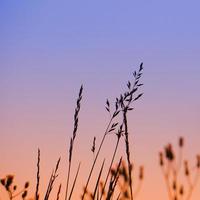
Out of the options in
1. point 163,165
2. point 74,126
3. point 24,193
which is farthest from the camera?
point 24,193

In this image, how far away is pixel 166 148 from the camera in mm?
2178

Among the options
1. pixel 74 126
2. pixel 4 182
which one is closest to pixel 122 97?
pixel 74 126

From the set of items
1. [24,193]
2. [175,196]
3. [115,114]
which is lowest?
[24,193]

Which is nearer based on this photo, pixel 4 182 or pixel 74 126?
pixel 74 126

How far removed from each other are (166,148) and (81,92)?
116 centimetres

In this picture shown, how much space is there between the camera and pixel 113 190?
2.61 m

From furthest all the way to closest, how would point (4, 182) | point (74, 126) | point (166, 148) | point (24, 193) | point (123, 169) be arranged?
point (4, 182), point (24, 193), point (74, 126), point (166, 148), point (123, 169)

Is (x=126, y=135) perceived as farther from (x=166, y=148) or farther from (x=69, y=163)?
(x=69, y=163)

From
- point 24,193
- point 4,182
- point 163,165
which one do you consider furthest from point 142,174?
point 4,182

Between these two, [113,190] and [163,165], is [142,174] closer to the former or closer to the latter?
[163,165]

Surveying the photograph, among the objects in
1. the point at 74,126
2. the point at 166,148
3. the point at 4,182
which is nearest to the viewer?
the point at 166,148

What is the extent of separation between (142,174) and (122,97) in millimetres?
857

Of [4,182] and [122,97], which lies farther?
[4,182]

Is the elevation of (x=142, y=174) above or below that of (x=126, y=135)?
below
